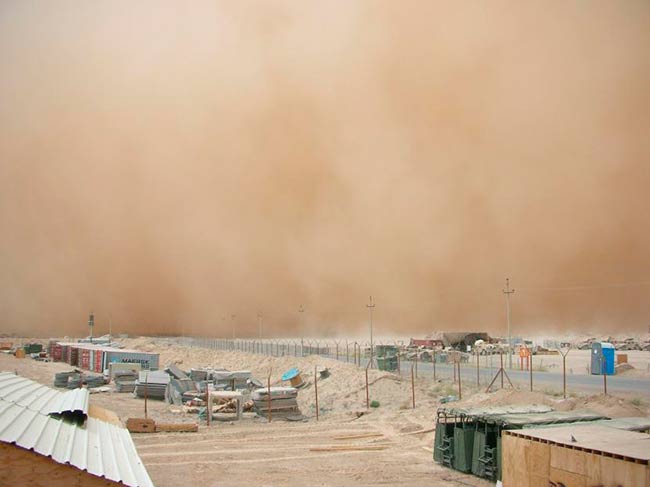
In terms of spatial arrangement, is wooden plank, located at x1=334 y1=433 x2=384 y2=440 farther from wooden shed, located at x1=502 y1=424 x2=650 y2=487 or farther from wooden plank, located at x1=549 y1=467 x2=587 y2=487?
wooden plank, located at x1=549 y1=467 x2=587 y2=487

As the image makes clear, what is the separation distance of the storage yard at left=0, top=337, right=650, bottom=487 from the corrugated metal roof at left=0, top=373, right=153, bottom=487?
223 centimetres

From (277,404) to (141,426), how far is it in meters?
3.02

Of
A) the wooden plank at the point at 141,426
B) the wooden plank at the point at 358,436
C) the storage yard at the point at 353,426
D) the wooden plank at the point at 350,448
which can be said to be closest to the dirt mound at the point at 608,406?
the storage yard at the point at 353,426

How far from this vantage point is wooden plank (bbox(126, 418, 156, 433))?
1112cm

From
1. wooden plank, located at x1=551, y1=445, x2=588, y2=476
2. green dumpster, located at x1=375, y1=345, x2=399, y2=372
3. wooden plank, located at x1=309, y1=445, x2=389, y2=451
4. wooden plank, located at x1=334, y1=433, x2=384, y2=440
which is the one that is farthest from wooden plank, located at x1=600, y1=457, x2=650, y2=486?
green dumpster, located at x1=375, y1=345, x2=399, y2=372

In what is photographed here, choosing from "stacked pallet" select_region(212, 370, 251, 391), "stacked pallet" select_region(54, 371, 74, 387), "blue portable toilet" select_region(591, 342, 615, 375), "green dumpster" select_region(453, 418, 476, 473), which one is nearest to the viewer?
"green dumpster" select_region(453, 418, 476, 473)

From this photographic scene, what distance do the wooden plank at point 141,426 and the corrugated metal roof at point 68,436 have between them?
199 inches

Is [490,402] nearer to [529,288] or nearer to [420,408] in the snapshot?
[420,408]

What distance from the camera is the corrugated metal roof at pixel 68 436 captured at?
4324mm

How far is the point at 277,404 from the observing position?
43.1 ft

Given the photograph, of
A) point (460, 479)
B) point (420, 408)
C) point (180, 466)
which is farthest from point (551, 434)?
point (420, 408)

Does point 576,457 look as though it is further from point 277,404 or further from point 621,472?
point 277,404

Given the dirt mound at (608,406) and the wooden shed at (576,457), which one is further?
the dirt mound at (608,406)

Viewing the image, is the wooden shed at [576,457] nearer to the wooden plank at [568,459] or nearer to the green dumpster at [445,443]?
the wooden plank at [568,459]
